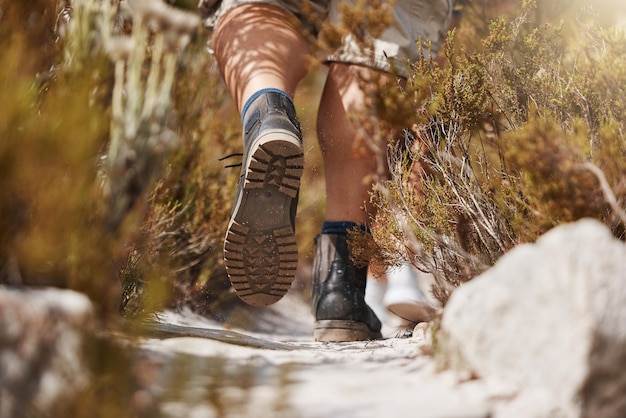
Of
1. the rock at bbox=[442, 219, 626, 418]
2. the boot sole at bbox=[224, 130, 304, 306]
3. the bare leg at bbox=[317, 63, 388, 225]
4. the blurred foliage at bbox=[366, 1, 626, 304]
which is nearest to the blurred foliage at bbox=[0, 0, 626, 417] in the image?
the blurred foliage at bbox=[366, 1, 626, 304]

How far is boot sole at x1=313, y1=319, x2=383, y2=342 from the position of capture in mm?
2375

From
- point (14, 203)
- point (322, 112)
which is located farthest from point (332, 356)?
point (322, 112)

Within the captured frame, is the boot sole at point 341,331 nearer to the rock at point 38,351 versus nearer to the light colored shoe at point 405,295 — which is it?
the light colored shoe at point 405,295

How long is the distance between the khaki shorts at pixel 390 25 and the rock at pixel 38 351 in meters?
1.49

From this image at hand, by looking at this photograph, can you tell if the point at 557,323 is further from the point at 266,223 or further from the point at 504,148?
the point at 266,223

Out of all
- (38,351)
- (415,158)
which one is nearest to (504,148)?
(415,158)

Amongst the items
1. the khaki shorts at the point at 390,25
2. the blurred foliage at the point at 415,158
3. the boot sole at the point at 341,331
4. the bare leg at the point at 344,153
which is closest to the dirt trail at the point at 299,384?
the blurred foliage at the point at 415,158

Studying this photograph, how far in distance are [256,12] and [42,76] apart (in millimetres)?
1046

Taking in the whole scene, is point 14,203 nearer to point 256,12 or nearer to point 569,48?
point 256,12

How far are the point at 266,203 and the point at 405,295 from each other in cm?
62

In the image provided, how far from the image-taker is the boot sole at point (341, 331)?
2375mm

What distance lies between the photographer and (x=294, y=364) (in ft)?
4.63

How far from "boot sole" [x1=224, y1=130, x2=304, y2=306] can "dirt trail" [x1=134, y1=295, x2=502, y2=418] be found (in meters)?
0.54

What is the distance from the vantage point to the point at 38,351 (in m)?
1.01
